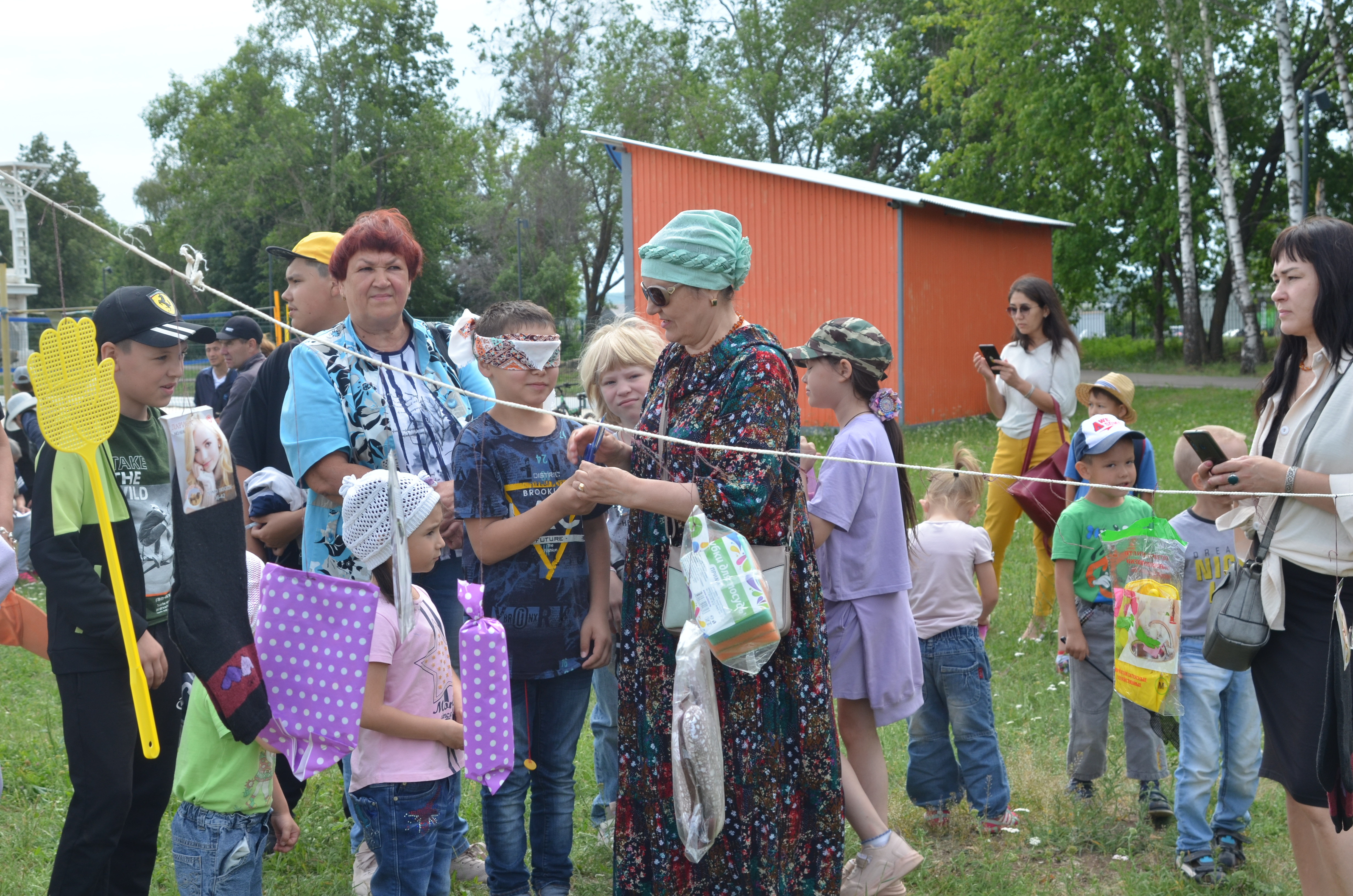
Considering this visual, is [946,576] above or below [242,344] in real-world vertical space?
below

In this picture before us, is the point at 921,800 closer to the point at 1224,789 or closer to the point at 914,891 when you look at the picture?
the point at 914,891

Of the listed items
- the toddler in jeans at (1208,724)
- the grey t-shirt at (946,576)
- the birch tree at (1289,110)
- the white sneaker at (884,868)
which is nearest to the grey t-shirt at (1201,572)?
the toddler in jeans at (1208,724)

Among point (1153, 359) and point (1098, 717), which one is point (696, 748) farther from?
point (1153, 359)

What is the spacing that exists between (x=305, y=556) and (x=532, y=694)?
81cm

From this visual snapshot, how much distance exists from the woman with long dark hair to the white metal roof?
13.3 m

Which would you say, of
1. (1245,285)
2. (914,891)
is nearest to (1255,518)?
(914,891)

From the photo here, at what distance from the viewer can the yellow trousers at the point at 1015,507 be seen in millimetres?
6043

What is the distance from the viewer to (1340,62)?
61.0 feet

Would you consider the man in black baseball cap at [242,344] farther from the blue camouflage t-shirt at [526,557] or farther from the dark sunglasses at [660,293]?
the dark sunglasses at [660,293]

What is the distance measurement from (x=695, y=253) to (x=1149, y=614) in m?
1.99

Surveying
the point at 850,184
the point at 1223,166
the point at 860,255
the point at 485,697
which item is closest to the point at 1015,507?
the point at 485,697

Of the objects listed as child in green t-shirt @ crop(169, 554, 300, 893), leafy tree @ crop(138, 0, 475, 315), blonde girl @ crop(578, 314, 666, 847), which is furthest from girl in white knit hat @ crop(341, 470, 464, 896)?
leafy tree @ crop(138, 0, 475, 315)

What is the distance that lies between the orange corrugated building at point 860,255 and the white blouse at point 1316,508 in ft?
44.0

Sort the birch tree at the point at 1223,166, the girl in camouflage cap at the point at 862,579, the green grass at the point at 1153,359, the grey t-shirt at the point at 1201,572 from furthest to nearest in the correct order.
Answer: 1. the green grass at the point at 1153,359
2. the birch tree at the point at 1223,166
3. the grey t-shirt at the point at 1201,572
4. the girl in camouflage cap at the point at 862,579
